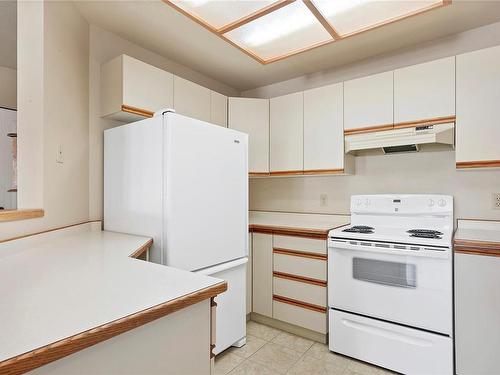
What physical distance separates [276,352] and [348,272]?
0.79 meters

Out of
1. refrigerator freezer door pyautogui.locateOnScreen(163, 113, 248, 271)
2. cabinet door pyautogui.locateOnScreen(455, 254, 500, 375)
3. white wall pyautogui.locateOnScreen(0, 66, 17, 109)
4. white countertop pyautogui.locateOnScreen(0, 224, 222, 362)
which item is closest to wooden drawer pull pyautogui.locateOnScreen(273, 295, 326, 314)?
refrigerator freezer door pyautogui.locateOnScreen(163, 113, 248, 271)

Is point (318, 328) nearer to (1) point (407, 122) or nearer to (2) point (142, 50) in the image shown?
(1) point (407, 122)

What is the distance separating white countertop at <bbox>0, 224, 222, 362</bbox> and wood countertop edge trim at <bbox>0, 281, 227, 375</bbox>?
17 mm

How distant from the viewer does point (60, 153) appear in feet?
6.12

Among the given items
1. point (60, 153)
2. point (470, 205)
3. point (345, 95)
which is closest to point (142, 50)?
point (60, 153)

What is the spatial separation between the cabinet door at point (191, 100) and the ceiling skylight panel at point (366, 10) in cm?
123

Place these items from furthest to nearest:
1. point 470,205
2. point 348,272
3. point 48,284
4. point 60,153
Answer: point 470,205
point 348,272
point 60,153
point 48,284

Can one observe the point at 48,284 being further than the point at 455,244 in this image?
No

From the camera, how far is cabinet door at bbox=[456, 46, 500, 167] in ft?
6.41

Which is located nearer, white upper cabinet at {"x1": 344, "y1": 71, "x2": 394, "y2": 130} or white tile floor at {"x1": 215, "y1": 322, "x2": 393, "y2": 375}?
white tile floor at {"x1": 215, "y1": 322, "x2": 393, "y2": 375}

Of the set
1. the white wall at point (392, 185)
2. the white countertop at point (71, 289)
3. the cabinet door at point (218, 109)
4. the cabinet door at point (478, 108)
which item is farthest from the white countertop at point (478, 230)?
the cabinet door at point (218, 109)

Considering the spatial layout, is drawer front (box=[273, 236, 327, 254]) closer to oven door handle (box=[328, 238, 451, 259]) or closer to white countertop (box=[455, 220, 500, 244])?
oven door handle (box=[328, 238, 451, 259])

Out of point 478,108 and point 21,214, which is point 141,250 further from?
point 478,108

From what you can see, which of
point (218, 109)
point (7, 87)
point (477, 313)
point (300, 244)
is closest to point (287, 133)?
point (218, 109)
